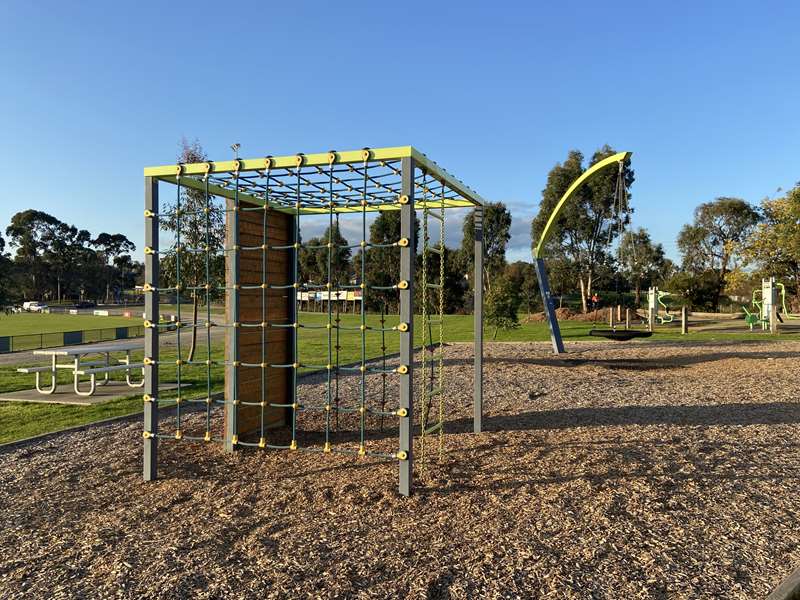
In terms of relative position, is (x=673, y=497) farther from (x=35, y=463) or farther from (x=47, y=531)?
(x=35, y=463)

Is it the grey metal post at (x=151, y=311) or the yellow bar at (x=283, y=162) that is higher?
the yellow bar at (x=283, y=162)

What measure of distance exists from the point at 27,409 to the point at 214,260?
760 cm

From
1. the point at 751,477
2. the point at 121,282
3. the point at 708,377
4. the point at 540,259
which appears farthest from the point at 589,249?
the point at 121,282

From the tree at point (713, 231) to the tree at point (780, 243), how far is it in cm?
1443

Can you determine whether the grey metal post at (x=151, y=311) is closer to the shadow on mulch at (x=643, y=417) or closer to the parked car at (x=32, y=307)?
the shadow on mulch at (x=643, y=417)

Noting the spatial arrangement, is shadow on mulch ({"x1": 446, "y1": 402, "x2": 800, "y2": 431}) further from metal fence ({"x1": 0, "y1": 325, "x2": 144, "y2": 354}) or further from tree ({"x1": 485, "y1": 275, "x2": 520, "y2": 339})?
metal fence ({"x1": 0, "y1": 325, "x2": 144, "y2": 354})

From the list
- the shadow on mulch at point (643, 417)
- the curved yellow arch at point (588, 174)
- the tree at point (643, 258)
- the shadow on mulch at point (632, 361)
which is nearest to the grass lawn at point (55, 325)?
the shadow on mulch at point (632, 361)

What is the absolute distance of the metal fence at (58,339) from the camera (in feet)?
64.4

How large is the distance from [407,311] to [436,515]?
4.91 feet

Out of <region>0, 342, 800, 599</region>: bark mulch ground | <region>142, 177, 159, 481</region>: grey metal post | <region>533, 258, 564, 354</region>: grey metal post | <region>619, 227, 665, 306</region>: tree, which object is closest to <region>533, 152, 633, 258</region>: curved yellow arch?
<region>533, 258, 564, 354</region>: grey metal post

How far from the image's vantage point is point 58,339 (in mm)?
24391

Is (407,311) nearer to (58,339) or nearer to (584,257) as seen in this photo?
(58,339)

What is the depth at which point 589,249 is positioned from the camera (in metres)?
39.0

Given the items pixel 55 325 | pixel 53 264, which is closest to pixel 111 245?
pixel 53 264
